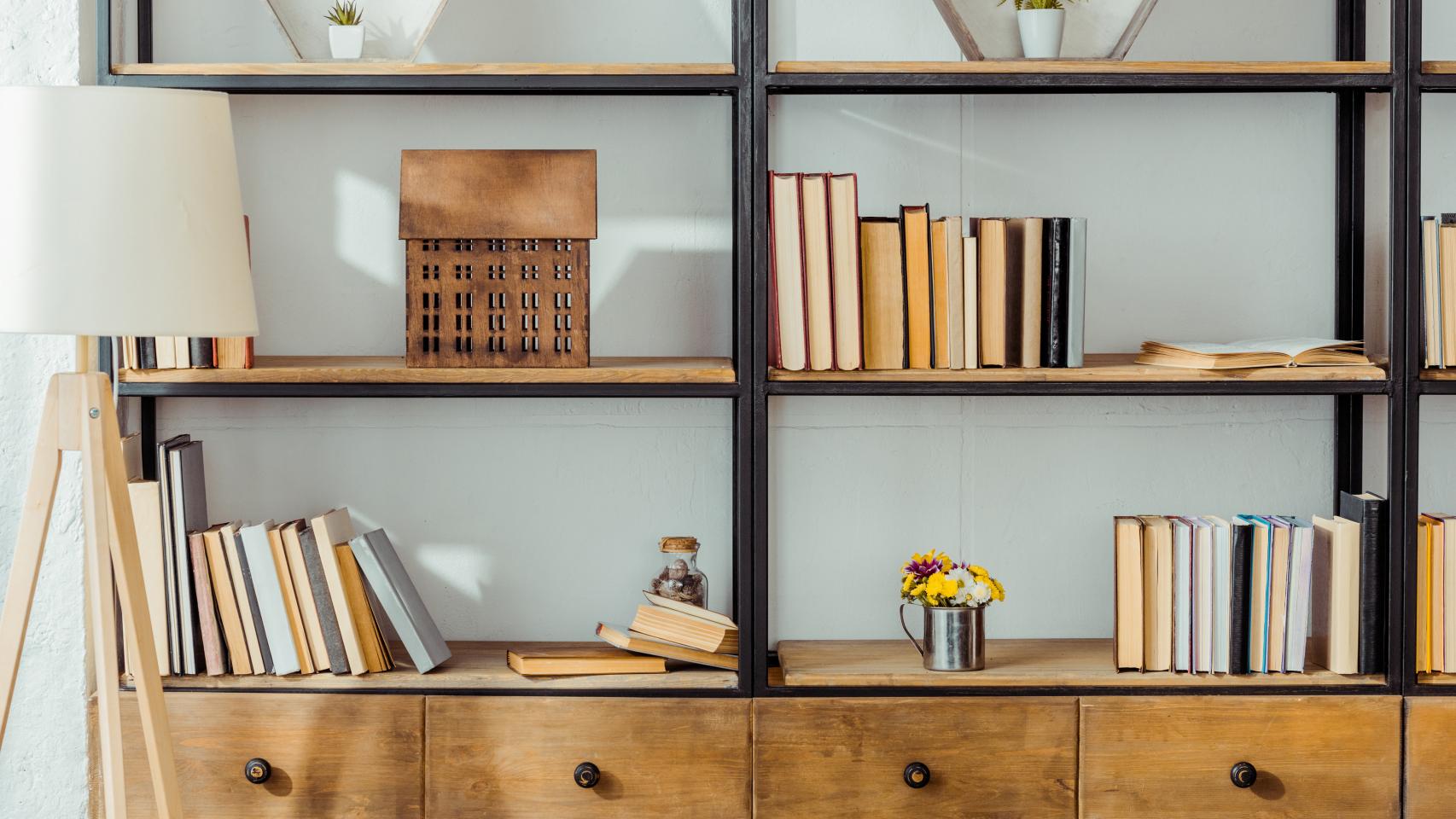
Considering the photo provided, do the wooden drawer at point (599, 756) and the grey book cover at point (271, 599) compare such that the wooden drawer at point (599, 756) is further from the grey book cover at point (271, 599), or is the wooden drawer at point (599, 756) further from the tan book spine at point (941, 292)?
the tan book spine at point (941, 292)

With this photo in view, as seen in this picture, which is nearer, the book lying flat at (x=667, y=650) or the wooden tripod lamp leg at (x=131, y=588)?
the wooden tripod lamp leg at (x=131, y=588)

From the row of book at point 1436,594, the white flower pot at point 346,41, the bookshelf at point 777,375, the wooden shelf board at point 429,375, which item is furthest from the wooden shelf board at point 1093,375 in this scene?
the white flower pot at point 346,41

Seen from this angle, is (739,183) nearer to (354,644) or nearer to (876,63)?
(876,63)

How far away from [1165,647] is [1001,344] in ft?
1.87

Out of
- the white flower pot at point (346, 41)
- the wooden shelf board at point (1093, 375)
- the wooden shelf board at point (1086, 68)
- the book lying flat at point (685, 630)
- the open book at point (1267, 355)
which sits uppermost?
the white flower pot at point (346, 41)

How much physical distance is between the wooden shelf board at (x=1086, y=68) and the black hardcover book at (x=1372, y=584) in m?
0.69

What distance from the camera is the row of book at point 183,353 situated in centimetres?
185

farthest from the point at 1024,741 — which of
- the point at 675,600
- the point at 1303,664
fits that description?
the point at 675,600

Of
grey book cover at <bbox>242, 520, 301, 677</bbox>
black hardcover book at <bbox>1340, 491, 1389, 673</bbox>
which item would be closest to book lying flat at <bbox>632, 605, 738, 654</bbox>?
grey book cover at <bbox>242, 520, 301, 677</bbox>

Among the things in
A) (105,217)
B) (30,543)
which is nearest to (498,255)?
(105,217)

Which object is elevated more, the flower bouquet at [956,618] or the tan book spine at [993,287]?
the tan book spine at [993,287]

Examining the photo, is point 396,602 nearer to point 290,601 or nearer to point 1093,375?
point 290,601

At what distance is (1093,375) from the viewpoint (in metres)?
1.85

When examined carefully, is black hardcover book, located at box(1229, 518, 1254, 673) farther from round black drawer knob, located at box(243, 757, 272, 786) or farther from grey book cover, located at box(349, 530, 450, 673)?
round black drawer knob, located at box(243, 757, 272, 786)
